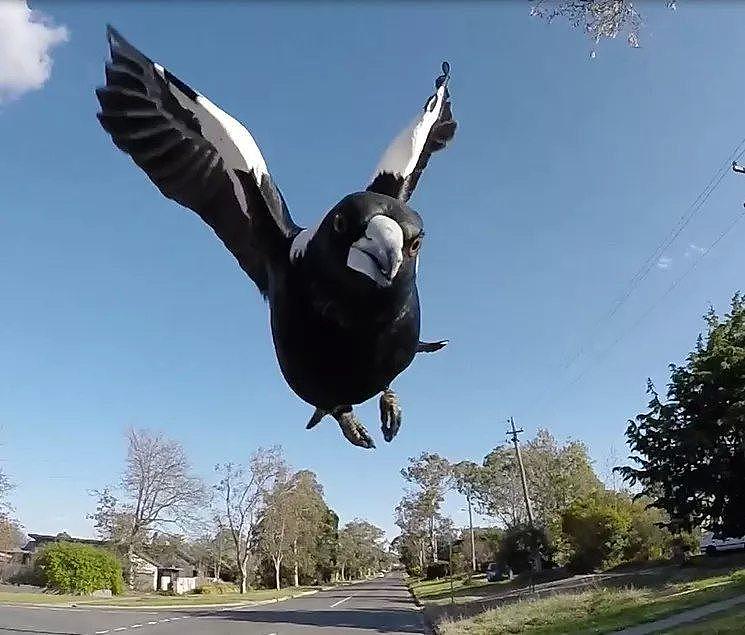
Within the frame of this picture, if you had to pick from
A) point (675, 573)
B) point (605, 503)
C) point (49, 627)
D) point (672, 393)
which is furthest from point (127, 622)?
point (605, 503)

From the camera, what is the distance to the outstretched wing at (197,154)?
1.56 m

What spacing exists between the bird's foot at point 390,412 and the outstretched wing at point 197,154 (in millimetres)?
398

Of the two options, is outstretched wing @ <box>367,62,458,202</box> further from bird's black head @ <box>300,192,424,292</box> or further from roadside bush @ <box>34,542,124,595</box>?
roadside bush @ <box>34,542,124,595</box>

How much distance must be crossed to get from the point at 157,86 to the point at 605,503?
3463 centimetres

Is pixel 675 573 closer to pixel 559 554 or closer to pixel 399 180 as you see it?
pixel 559 554

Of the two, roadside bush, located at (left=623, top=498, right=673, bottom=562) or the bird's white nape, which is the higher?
roadside bush, located at (left=623, top=498, right=673, bottom=562)

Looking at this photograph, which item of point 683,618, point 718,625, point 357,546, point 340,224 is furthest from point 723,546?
point 357,546

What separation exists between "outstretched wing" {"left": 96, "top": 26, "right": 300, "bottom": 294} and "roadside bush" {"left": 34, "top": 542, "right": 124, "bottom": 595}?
41324 millimetres

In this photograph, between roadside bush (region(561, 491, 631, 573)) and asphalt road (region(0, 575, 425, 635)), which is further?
roadside bush (region(561, 491, 631, 573))

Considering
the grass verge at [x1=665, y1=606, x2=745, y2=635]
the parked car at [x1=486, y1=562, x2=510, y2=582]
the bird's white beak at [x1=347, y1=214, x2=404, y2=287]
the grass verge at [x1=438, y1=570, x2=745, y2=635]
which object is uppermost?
the parked car at [x1=486, y1=562, x2=510, y2=582]

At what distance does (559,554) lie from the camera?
36.3 meters

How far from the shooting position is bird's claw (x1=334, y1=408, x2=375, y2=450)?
1.72 metres

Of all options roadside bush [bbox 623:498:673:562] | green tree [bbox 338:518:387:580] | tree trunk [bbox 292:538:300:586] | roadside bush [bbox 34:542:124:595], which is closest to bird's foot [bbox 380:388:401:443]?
roadside bush [bbox 623:498:673:562]

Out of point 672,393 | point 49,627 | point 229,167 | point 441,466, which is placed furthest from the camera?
point 441,466
